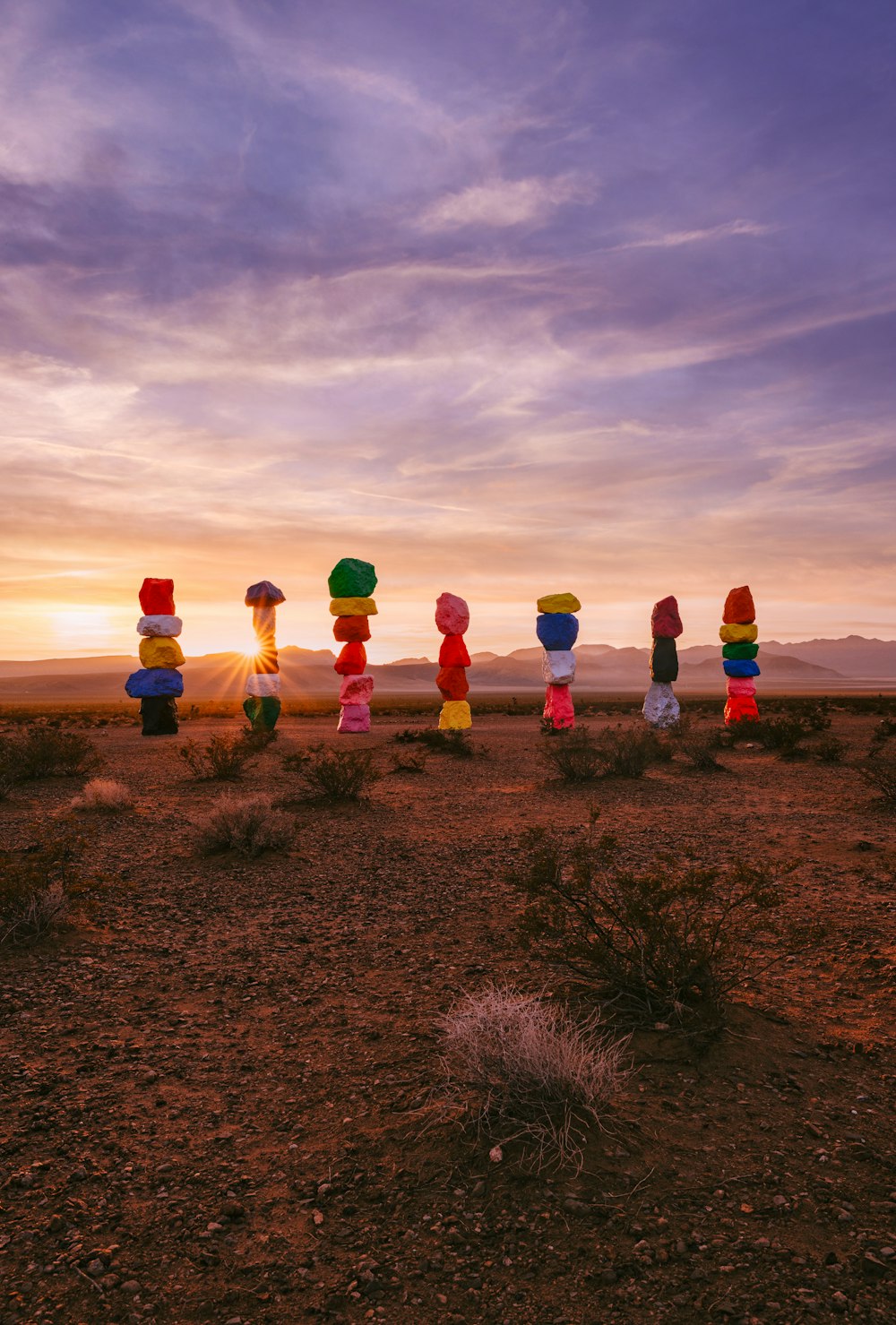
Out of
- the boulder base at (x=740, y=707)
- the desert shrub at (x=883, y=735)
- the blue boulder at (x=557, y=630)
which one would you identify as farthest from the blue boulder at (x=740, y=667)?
the blue boulder at (x=557, y=630)

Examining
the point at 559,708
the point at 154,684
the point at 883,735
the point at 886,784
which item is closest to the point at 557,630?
the point at 559,708

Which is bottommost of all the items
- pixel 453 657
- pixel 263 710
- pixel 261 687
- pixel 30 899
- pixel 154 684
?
pixel 30 899

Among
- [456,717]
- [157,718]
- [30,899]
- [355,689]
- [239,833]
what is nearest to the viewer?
[30,899]

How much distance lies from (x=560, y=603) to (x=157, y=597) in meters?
13.8

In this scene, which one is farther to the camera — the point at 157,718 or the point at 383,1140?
the point at 157,718

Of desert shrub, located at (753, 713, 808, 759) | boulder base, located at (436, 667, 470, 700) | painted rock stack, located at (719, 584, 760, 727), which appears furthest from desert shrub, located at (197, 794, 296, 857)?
painted rock stack, located at (719, 584, 760, 727)

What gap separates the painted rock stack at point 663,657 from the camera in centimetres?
2931

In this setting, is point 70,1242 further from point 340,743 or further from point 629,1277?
point 340,743

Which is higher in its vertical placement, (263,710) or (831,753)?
(263,710)

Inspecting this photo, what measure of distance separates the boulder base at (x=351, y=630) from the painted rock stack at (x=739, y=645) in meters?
12.5

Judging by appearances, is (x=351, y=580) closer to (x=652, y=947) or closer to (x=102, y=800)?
(x=102, y=800)

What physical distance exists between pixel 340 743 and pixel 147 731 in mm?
7773

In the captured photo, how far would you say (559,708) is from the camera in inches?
1144

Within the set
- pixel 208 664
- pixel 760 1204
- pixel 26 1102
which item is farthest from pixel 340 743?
pixel 208 664
